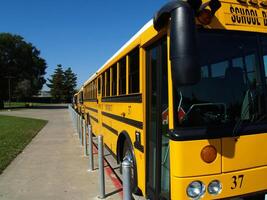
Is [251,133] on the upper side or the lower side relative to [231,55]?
lower

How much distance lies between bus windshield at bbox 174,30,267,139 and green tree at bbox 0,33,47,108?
194 feet

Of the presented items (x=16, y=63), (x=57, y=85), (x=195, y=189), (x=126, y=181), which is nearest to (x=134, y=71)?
(x=126, y=181)

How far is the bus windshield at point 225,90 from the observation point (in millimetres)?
3904

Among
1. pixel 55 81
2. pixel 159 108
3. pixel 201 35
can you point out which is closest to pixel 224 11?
pixel 201 35

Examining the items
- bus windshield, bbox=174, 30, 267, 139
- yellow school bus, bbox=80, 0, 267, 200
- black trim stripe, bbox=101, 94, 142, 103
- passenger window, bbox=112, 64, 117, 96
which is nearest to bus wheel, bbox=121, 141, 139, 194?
black trim stripe, bbox=101, 94, 142, 103

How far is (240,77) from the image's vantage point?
13.4ft

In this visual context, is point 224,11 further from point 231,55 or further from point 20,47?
point 20,47

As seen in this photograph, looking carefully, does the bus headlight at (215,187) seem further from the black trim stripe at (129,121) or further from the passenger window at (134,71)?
the passenger window at (134,71)

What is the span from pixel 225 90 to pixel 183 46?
109 centimetres

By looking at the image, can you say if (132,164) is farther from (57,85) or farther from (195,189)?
(57,85)

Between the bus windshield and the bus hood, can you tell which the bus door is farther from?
the bus hood

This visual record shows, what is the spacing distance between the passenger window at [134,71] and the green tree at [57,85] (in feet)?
351

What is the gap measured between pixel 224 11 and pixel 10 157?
7.84 meters

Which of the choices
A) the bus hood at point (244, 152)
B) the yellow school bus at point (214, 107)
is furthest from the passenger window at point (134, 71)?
the bus hood at point (244, 152)
